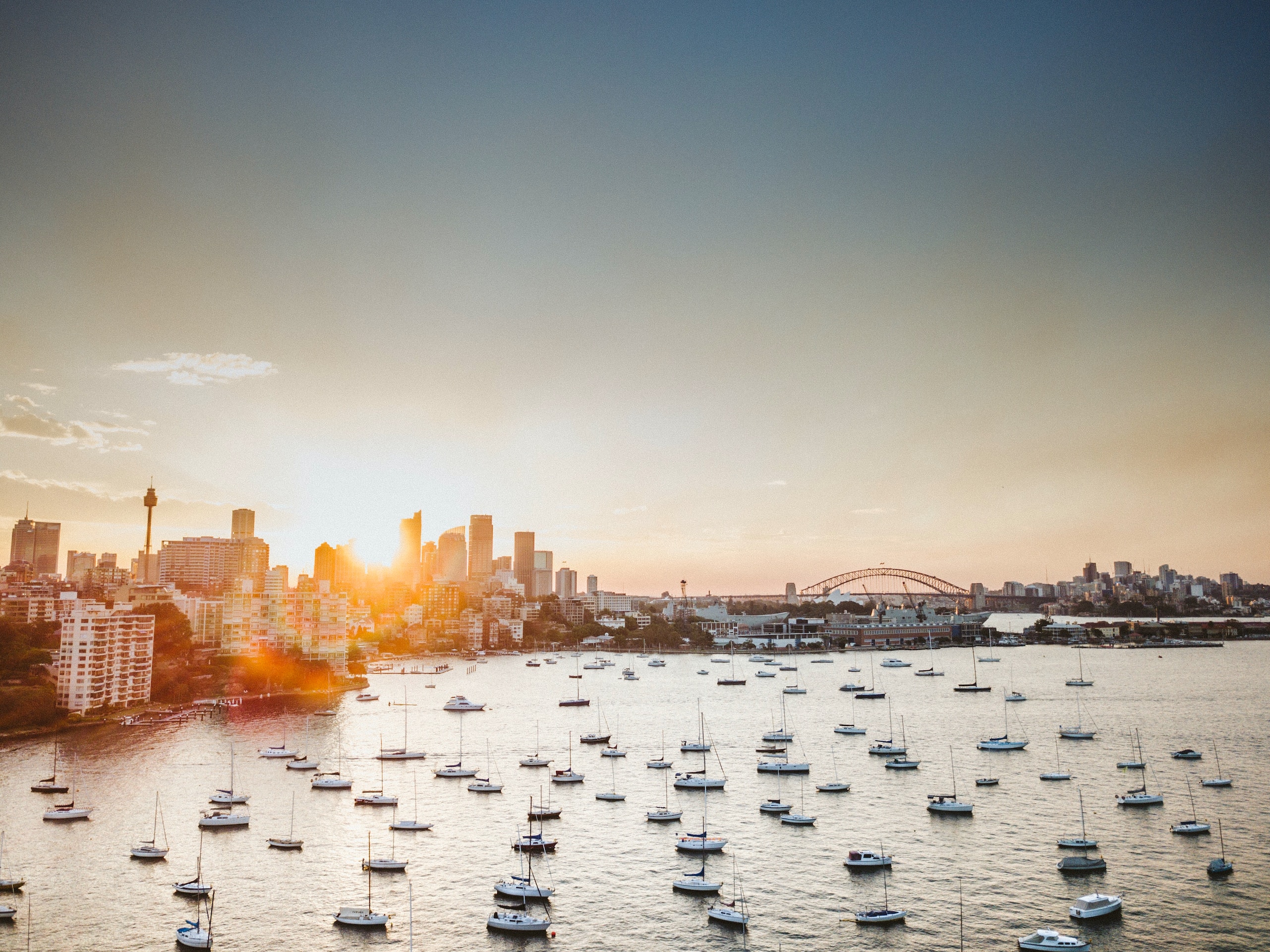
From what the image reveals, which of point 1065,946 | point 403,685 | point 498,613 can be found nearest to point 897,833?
point 1065,946

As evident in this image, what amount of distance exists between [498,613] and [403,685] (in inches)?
3477

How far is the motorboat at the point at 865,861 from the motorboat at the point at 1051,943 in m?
6.93

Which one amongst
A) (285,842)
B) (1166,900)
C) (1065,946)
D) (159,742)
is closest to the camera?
(1065,946)

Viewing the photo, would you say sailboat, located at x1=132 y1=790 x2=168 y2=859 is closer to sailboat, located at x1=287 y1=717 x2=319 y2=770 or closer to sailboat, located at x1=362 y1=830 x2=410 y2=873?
sailboat, located at x1=362 y1=830 x2=410 y2=873

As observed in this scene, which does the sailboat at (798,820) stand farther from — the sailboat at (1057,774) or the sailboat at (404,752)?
the sailboat at (404,752)

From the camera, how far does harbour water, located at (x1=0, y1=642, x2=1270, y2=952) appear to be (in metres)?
26.2

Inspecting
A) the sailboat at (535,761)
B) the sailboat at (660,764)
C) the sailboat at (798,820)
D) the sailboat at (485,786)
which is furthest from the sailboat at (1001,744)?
the sailboat at (485,786)

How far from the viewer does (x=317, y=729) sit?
64250 millimetres

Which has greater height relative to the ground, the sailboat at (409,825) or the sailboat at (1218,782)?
the sailboat at (1218,782)

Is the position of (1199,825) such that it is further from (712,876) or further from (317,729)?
(317,729)

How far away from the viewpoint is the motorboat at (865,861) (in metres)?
31.0

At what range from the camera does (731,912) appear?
26500 millimetres

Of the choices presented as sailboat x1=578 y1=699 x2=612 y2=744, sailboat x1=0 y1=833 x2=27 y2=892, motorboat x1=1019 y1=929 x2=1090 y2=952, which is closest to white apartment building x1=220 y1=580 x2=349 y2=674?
sailboat x1=578 y1=699 x2=612 y2=744

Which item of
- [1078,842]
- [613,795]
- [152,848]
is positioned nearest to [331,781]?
[152,848]
